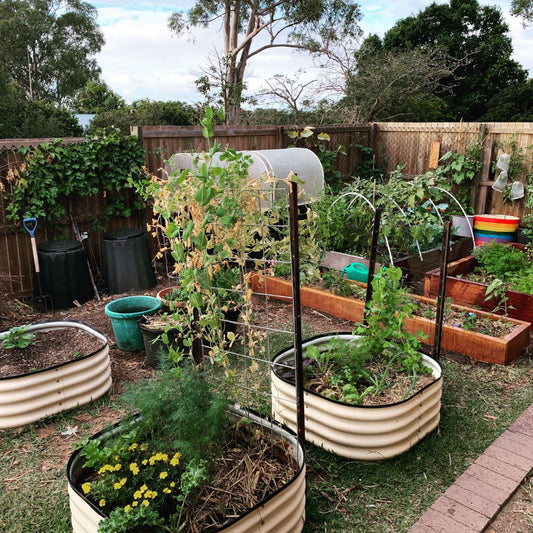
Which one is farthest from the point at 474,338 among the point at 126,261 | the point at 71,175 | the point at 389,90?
the point at 389,90

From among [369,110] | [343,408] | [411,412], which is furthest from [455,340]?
[369,110]

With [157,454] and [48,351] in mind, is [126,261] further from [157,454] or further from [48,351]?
[157,454]

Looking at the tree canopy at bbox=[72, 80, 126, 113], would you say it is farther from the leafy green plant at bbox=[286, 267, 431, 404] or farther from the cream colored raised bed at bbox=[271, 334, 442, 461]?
the cream colored raised bed at bbox=[271, 334, 442, 461]

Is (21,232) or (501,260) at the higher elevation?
(21,232)

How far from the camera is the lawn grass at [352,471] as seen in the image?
2.35 m

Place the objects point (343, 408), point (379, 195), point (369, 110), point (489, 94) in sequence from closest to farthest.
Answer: point (343, 408), point (379, 195), point (369, 110), point (489, 94)

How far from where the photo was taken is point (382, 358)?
3199mm

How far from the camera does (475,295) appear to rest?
471 cm

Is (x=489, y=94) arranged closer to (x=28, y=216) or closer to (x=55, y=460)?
(x=28, y=216)

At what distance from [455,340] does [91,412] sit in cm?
288

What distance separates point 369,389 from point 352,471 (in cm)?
A: 46

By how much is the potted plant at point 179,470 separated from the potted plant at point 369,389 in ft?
1.44

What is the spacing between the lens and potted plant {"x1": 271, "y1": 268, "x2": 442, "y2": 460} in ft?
8.59

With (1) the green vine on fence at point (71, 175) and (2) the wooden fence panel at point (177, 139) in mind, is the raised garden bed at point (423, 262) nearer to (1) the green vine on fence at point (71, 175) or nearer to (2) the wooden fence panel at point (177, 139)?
(2) the wooden fence panel at point (177, 139)
